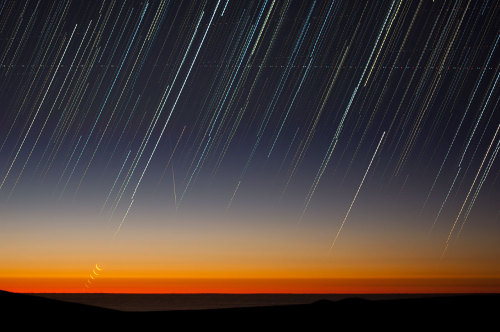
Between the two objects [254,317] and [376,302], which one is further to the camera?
[376,302]

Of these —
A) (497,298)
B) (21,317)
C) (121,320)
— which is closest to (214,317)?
(121,320)

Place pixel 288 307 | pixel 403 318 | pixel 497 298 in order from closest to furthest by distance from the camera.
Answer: pixel 403 318 < pixel 288 307 < pixel 497 298

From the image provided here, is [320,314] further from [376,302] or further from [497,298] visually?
[497,298]

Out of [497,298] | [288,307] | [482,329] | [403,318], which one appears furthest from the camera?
[497,298]

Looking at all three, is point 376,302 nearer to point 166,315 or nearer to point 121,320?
point 166,315

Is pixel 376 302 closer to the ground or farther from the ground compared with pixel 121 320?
farther from the ground

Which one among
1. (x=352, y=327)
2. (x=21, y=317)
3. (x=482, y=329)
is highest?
(x=482, y=329)

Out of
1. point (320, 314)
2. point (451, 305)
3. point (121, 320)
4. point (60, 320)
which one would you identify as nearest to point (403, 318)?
point (320, 314)
